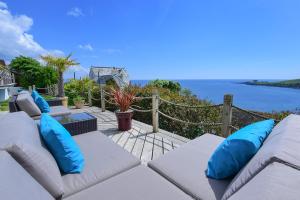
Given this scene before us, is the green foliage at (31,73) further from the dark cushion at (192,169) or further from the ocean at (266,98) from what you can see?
the dark cushion at (192,169)

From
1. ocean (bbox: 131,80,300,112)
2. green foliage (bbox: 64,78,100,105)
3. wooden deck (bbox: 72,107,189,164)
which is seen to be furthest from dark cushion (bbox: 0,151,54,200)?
green foliage (bbox: 64,78,100,105)

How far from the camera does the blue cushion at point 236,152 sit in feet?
3.87

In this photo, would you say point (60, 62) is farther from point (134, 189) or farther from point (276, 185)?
point (276, 185)

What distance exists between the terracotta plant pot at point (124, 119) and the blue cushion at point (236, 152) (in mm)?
2755

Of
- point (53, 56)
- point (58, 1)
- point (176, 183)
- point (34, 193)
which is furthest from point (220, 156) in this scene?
point (53, 56)

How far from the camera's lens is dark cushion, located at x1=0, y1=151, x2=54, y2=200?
649 millimetres

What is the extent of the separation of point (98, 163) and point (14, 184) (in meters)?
0.94

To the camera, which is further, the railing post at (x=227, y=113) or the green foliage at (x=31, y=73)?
the green foliage at (x=31, y=73)

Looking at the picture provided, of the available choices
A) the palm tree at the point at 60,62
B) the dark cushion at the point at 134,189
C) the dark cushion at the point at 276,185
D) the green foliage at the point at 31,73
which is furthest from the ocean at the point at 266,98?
the green foliage at the point at 31,73

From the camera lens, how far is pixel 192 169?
1.52 metres

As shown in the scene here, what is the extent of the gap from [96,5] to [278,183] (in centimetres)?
787

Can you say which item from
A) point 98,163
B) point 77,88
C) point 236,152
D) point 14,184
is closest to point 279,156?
point 236,152

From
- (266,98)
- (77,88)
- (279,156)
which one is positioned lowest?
(266,98)

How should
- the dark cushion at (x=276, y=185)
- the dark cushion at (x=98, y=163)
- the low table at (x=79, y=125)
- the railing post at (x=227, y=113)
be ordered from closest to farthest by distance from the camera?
the dark cushion at (x=276, y=185) → the dark cushion at (x=98, y=163) → the low table at (x=79, y=125) → the railing post at (x=227, y=113)
